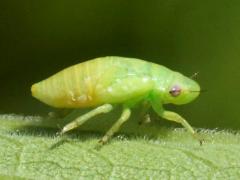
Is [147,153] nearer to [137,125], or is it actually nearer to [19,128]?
[137,125]

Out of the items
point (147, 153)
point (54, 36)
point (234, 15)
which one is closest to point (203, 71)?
point (234, 15)

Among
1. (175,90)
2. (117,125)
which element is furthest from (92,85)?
(175,90)

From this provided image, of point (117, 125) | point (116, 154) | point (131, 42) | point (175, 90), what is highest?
point (131, 42)

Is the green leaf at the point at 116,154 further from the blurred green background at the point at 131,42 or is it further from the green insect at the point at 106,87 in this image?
the blurred green background at the point at 131,42

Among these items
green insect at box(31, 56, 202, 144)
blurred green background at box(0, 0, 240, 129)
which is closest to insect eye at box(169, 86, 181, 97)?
green insect at box(31, 56, 202, 144)

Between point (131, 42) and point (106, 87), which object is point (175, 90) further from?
point (131, 42)

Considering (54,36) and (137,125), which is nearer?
(137,125)
